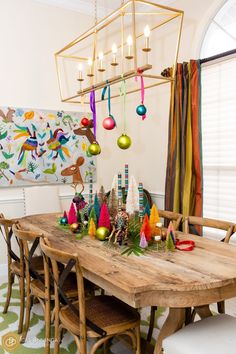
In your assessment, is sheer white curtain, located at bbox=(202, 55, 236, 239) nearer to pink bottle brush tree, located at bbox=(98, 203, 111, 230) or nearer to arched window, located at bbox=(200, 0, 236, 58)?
arched window, located at bbox=(200, 0, 236, 58)

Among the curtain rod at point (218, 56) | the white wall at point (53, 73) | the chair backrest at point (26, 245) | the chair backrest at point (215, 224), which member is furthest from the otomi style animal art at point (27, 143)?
the chair backrest at point (215, 224)

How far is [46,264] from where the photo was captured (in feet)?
6.74

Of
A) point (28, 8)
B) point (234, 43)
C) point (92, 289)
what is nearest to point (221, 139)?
point (234, 43)

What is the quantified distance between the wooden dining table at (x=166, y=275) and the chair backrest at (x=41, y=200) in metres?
1.61

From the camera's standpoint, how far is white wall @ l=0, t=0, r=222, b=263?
3.77 metres

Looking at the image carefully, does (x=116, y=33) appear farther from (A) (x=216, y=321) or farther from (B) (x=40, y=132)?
(A) (x=216, y=321)

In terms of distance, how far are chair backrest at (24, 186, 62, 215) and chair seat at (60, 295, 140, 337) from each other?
2.00 metres

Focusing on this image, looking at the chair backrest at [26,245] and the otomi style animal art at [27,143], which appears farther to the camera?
the otomi style animal art at [27,143]

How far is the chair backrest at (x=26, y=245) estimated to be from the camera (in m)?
2.12

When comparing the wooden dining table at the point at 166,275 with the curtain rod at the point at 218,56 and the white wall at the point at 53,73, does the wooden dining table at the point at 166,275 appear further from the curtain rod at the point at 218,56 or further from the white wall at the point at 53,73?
the white wall at the point at 53,73

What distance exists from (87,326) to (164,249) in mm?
632

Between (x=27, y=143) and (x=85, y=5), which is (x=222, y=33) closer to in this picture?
(x=85, y=5)

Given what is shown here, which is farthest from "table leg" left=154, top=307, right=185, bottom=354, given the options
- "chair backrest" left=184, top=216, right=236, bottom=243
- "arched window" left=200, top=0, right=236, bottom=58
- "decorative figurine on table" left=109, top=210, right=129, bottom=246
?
"arched window" left=200, top=0, right=236, bottom=58

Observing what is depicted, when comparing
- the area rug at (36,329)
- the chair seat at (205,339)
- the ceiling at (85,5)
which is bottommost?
the area rug at (36,329)
